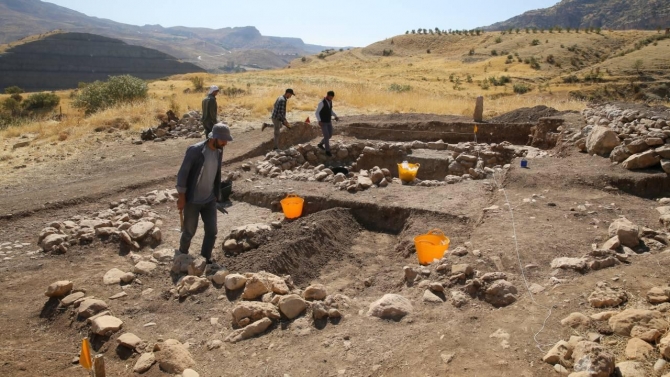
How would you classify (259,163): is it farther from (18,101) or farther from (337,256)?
(18,101)

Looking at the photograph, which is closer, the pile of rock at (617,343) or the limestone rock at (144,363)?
the pile of rock at (617,343)

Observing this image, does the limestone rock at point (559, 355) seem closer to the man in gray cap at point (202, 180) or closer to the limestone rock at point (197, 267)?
the man in gray cap at point (202, 180)

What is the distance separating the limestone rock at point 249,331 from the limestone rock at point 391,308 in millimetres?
878

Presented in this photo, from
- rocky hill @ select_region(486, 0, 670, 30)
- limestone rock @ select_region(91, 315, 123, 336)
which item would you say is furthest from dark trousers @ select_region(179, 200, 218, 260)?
rocky hill @ select_region(486, 0, 670, 30)

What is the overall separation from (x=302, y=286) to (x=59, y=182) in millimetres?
6258

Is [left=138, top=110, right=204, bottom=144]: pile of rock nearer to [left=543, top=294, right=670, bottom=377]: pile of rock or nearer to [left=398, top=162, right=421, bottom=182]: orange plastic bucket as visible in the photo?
[left=398, top=162, right=421, bottom=182]: orange plastic bucket

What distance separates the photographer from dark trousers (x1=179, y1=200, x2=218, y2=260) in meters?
5.05

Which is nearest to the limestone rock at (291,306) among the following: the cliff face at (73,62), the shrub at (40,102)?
the shrub at (40,102)

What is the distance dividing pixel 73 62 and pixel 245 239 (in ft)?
200

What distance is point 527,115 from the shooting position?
13.0 meters

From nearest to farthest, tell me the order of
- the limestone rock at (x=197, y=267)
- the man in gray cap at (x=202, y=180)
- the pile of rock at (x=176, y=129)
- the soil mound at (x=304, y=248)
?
the man in gray cap at (x=202, y=180) < the limestone rock at (x=197, y=267) < the soil mound at (x=304, y=248) < the pile of rock at (x=176, y=129)

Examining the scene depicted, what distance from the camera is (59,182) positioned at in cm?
900

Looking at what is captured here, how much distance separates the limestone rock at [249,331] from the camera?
3.82 meters

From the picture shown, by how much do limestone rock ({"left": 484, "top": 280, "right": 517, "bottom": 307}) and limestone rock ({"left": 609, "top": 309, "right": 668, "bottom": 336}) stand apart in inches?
31.7
